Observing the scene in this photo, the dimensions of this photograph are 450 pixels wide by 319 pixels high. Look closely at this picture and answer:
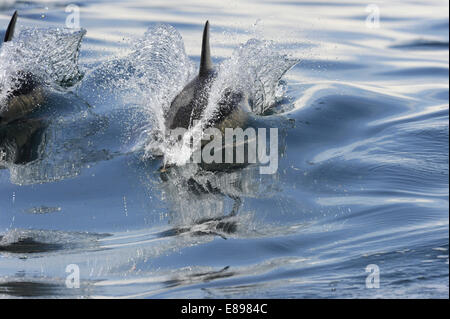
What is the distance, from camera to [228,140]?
6973 millimetres

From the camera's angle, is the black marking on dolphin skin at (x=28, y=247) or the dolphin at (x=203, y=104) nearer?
the black marking on dolphin skin at (x=28, y=247)

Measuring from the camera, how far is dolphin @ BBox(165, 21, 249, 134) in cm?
687

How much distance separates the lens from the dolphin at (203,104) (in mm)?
6871

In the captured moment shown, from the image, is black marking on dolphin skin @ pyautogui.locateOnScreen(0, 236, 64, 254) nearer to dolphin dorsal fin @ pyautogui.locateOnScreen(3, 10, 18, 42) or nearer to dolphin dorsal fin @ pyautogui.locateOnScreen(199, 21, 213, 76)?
dolphin dorsal fin @ pyautogui.locateOnScreen(199, 21, 213, 76)

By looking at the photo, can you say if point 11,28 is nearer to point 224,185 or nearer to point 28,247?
point 224,185

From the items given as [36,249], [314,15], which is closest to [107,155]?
[36,249]

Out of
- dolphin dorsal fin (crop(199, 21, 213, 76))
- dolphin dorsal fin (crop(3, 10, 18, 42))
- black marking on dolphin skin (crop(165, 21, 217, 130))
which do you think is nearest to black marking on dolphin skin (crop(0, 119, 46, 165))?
dolphin dorsal fin (crop(3, 10, 18, 42))

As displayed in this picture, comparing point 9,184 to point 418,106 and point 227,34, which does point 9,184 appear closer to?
point 418,106

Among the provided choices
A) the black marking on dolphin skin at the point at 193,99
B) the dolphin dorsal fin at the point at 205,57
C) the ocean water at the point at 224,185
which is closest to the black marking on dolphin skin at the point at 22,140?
the ocean water at the point at 224,185

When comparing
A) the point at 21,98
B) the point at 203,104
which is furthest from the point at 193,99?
the point at 21,98

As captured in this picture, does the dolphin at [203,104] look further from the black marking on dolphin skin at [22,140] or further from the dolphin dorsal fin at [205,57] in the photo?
the black marking on dolphin skin at [22,140]

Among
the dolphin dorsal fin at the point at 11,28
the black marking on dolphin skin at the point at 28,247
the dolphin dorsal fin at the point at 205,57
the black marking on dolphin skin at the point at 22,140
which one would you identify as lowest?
the black marking on dolphin skin at the point at 28,247

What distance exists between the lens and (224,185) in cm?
617

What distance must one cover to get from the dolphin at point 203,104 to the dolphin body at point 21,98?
180cm
